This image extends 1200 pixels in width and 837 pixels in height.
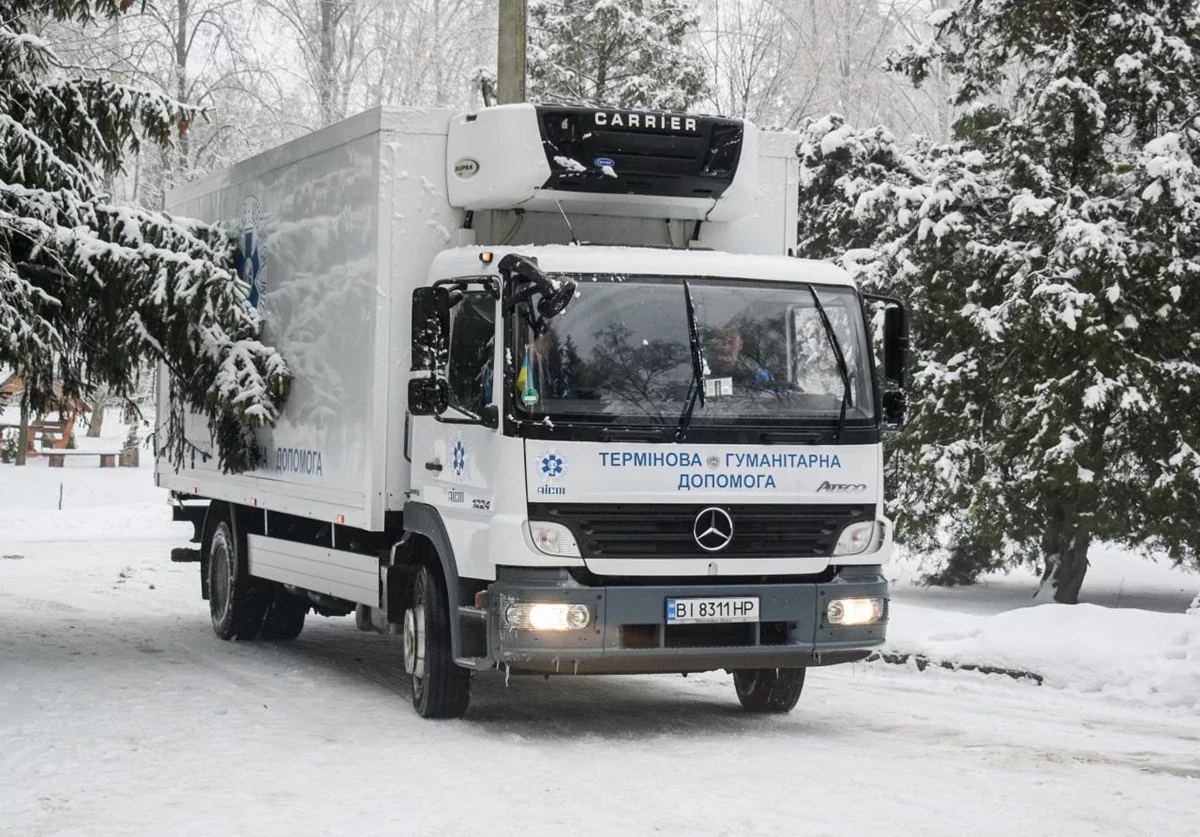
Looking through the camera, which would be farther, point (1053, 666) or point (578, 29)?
point (578, 29)

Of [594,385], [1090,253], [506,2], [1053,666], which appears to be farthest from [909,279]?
[594,385]

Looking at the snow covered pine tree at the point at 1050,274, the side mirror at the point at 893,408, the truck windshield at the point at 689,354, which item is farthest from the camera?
the snow covered pine tree at the point at 1050,274

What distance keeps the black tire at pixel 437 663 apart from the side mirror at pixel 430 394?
3.66 ft

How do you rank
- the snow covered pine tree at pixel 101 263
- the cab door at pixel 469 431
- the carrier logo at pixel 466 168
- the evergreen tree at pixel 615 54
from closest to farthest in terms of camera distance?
the cab door at pixel 469 431, the carrier logo at pixel 466 168, the snow covered pine tree at pixel 101 263, the evergreen tree at pixel 615 54

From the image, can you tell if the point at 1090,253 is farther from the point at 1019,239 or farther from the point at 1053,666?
the point at 1053,666

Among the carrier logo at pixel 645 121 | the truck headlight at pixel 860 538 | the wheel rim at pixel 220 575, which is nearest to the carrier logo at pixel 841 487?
the truck headlight at pixel 860 538

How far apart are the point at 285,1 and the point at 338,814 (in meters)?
33.3

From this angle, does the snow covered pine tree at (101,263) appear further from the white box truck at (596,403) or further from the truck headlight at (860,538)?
the truck headlight at (860,538)

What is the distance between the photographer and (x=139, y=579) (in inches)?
771

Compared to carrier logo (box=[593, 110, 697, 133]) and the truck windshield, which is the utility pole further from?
the truck windshield

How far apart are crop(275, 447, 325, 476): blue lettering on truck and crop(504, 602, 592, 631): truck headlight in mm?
2756

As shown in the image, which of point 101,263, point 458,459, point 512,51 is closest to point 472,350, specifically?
point 458,459

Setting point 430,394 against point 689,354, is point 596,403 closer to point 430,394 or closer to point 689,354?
point 689,354

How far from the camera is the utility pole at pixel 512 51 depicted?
701 inches
